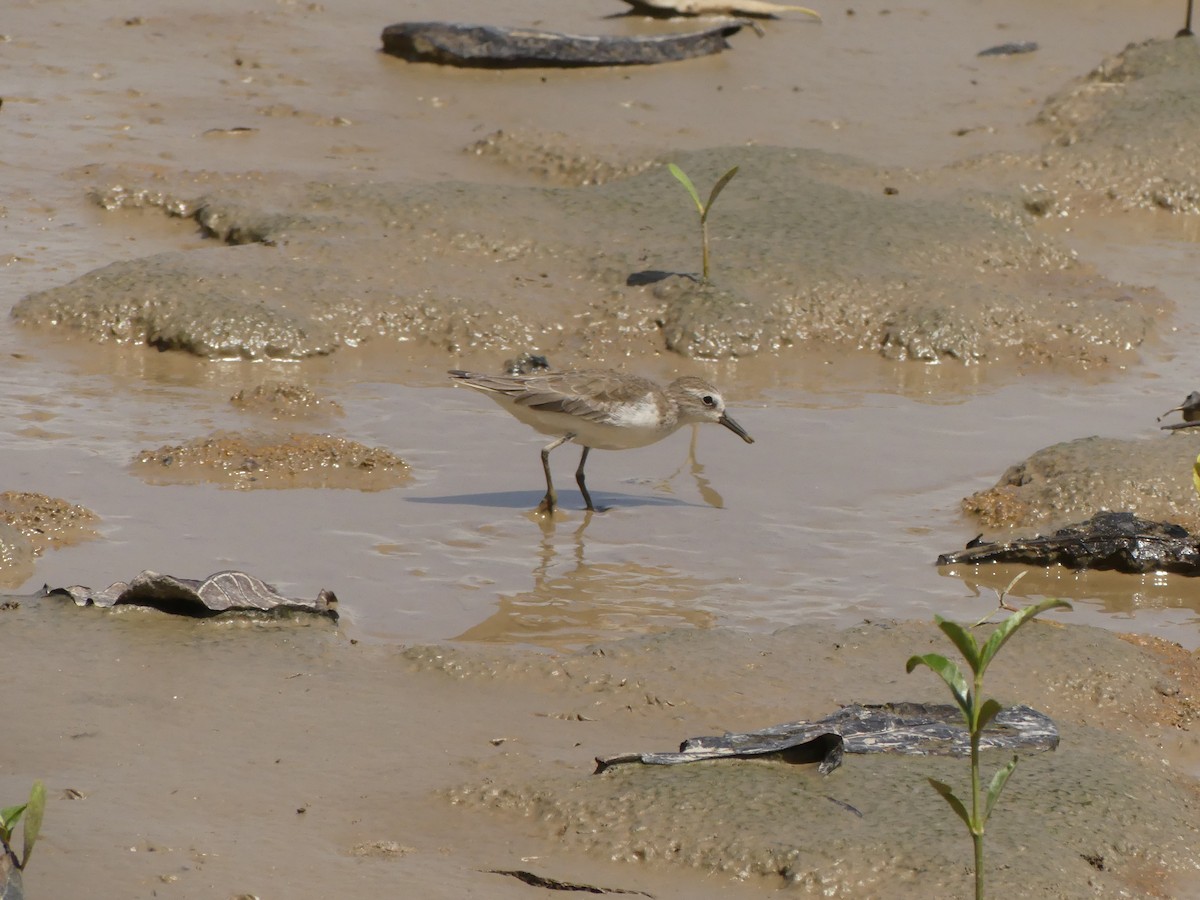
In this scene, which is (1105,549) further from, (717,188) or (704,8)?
(704,8)

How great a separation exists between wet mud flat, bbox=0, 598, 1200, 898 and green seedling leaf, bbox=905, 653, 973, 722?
2.84ft

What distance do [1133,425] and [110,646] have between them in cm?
528

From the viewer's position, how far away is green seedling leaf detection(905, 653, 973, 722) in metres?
3.13

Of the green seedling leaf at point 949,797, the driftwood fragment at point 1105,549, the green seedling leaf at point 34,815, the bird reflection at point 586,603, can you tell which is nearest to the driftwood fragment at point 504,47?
the bird reflection at point 586,603

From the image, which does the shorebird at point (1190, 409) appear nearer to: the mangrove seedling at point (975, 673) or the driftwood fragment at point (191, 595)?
the driftwood fragment at point (191, 595)

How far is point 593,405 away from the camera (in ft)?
23.9

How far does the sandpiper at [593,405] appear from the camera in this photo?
7293 millimetres

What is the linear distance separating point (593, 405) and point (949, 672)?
4.17m

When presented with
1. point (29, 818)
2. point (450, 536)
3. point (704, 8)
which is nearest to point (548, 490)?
point (450, 536)

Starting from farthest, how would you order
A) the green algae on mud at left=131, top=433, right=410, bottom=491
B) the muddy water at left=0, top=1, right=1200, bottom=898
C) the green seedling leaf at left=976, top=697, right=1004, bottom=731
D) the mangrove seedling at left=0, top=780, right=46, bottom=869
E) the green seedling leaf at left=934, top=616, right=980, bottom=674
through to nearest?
the green algae on mud at left=131, top=433, right=410, bottom=491 < the muddy water at left=0, top=1, right=1200, bottom=898 < the mangrove seedling at left=0, top=780, right=46, bottom=869 < the green seedling leaf at left=976, top=697, right=1004, bottom=731 < the green seedling leaf at left=934, top=616, right=980, bottom=674

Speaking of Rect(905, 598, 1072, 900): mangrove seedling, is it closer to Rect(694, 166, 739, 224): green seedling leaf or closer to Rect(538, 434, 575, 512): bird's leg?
Rect(538, 434, 575, 512): bird's leg

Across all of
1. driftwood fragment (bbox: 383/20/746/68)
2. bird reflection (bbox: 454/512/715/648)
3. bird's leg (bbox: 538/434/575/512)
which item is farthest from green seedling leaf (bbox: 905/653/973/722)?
driftwood fragment (bbox: 383/20/746/68)

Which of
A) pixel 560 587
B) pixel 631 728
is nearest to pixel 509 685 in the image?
pixel 631 728

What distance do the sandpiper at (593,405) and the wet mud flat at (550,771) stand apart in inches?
76.9
